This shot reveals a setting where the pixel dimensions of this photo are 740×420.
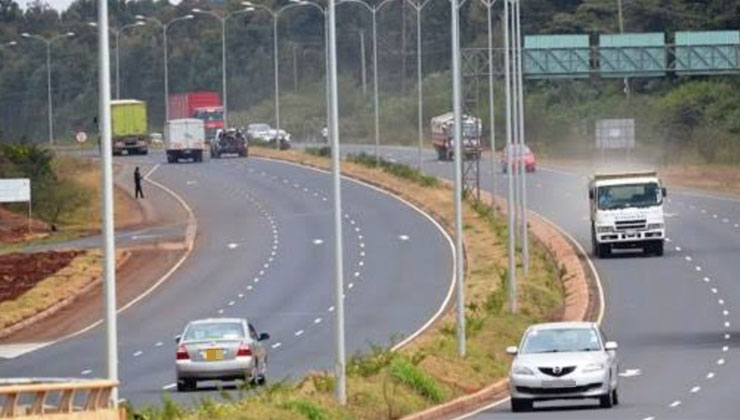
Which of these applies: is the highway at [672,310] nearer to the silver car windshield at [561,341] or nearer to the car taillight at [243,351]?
the silver car windshield at [561,341]

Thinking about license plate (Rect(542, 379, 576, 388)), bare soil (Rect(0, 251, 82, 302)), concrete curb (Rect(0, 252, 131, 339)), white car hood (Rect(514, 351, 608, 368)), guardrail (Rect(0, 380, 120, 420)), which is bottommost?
concrete curb (Rect(0, 252, 131, 339))

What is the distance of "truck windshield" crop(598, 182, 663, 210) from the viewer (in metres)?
72.8

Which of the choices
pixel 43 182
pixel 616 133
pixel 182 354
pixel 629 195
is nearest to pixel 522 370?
pixel 182 354

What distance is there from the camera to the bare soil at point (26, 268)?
70.1 metres

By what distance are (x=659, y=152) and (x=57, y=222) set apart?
1670 inches

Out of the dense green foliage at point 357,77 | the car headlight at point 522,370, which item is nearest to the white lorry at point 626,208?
the car headlight at point 522,370

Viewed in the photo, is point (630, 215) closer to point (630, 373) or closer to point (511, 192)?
point (511, 192)

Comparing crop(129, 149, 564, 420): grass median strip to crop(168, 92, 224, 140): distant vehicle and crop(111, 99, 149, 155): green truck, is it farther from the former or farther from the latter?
crop(168, 92, 224, 140): distant vehicle

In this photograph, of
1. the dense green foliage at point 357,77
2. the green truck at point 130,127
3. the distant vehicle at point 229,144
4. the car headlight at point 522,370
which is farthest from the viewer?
the dense green foliage at point 357,77

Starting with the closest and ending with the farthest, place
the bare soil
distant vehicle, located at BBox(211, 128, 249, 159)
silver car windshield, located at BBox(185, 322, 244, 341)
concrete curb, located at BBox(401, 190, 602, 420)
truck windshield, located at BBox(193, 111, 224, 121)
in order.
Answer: concrete curb, located at BBox(401, 190, 602, 420) < silver car windshield, located at BBox(185, 322, 244, 341) < the bare soil < distant vehicle, located at BBox(211, 128, 249, 159) < truck windshield, located at BBox(193, 111, 224, 121)

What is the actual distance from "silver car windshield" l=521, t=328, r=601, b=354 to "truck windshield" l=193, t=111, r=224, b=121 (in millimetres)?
106967

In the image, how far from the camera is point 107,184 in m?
24.9

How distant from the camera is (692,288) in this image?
65.6 meters

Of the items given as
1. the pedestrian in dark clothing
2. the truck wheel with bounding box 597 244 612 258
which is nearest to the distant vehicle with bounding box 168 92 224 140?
the pedestrian in dark clothing
